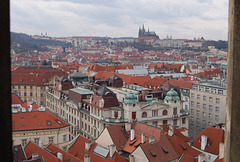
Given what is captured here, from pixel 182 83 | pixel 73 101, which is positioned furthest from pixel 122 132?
pixel 182 83

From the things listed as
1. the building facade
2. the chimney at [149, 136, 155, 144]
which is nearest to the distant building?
the chimney at [149, 136, 155, 144]

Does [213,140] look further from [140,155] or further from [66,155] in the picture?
[66,155]

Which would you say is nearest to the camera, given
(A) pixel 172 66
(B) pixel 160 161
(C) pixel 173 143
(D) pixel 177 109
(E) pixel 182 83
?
(B) pixel 160 161

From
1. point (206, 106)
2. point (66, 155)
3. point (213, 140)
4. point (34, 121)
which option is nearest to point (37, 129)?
point (34, 121)

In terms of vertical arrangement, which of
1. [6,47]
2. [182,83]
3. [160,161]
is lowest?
[160,161]

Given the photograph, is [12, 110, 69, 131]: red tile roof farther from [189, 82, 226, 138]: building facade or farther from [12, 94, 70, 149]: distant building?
[189, 82, 226, 138]: building facade

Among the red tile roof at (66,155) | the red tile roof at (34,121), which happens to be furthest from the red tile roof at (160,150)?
the red tile roof at (34,121)

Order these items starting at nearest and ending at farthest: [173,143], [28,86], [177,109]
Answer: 1. [173,143]
2. [177,109]
3. [28,86]

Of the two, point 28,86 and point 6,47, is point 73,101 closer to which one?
point 28,86
